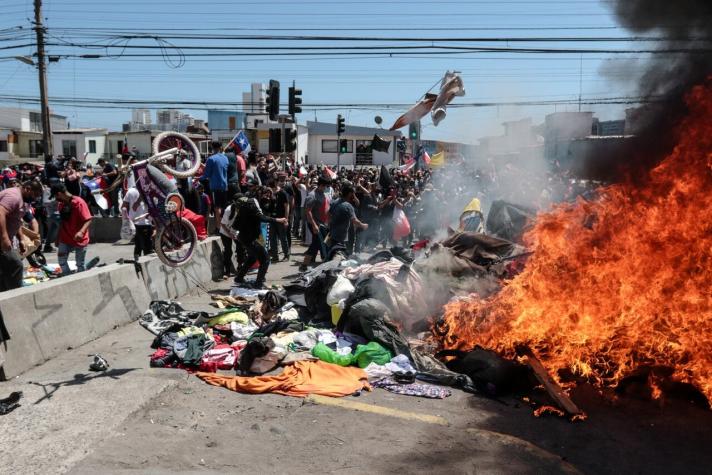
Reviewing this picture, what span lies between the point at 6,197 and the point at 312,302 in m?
4.00

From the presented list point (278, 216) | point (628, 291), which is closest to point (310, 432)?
point (628, 291)

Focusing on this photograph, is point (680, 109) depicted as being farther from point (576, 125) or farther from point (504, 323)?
point (576, 125)

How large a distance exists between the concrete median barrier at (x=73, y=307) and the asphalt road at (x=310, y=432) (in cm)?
28

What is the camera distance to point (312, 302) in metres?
7.80

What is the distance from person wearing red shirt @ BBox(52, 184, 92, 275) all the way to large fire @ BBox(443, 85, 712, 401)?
594 cm

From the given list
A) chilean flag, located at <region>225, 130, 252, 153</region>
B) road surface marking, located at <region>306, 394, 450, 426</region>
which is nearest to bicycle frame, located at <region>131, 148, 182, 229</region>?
road surface marking, located at <region>306, 394, 450, 426</region>

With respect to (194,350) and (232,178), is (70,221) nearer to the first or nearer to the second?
(194,350)

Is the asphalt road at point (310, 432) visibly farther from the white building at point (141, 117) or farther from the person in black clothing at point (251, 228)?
the white building at point (141, 117)

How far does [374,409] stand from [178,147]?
5.10 meters

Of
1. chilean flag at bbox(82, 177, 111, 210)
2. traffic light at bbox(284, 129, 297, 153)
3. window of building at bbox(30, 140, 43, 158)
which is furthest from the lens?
window of building at bbox(30, 140, 43, 158)

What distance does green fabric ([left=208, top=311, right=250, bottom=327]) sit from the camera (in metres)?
7.39

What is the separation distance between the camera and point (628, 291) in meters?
6.09

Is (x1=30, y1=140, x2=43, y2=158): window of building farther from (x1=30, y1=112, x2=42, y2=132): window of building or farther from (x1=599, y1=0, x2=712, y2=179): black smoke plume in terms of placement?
(x1=599, y1=0, x2=712, y2=179): black smoke plume

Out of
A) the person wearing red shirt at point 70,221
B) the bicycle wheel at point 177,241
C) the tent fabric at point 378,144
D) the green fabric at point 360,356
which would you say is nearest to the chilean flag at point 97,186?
the person wearing red shirt at point 70,221
